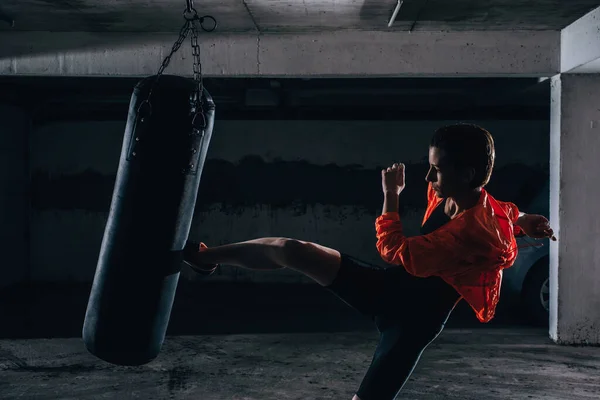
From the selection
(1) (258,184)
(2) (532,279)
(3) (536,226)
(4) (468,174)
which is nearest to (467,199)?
(4) (468,174)

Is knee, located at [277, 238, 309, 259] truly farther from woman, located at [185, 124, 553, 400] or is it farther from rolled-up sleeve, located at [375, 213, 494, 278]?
rolled-up sleeve, located at [375, 213, 494, 278]

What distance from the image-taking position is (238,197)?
9.75m

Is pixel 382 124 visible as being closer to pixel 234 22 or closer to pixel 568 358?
pixel 234 22

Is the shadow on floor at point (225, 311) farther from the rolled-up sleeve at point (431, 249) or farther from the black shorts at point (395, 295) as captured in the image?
the rolled-up sleeve at point (431, 249)

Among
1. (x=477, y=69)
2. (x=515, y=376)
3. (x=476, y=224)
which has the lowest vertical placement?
(x=515, y=376)

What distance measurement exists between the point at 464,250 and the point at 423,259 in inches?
7.4

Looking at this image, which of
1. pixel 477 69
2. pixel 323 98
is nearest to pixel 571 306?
pixel 477 69

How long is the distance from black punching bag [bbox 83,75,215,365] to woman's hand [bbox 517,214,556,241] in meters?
1.78

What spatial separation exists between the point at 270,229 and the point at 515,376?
207 inches

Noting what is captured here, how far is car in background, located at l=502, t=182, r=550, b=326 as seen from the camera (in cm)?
664

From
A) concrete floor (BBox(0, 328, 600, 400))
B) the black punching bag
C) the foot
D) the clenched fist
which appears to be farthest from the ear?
concrete floor (BBox(0, 328, 600, 400))

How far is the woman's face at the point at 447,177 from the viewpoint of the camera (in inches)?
112

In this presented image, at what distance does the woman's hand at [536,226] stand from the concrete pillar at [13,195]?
24.6ft

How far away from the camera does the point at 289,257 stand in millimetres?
2945
